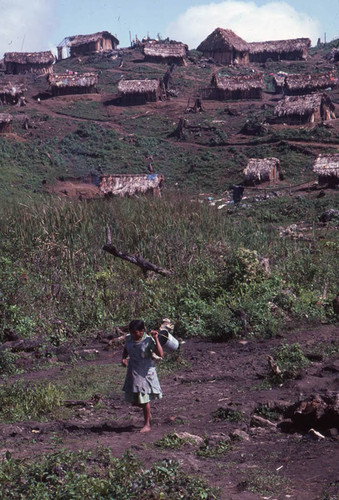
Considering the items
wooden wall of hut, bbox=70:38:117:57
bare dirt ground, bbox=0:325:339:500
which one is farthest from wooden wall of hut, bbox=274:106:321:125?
wooden wall of hut, bbox=70:38:117:57

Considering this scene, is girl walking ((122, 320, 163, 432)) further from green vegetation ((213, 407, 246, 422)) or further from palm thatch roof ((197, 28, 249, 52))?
palm thatch roof ((197, 28, 249, 52))

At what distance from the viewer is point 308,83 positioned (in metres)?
37.7

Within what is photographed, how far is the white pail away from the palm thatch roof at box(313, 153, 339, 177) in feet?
54.9

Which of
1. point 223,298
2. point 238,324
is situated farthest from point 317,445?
point 223,298

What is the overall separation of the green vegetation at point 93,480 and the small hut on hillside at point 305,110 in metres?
28.0

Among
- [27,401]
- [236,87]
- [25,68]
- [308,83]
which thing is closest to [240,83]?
[236,87]

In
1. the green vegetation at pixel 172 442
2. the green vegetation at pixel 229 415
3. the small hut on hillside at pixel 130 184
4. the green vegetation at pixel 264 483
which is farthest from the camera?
the small hut on hillside at pixel 130 184

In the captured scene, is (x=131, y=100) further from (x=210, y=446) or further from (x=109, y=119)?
(x=210, y=446)

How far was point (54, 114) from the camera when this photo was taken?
35.2m

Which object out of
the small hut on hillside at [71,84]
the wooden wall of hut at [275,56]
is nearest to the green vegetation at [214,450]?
the small hut on hillside at [71,84]

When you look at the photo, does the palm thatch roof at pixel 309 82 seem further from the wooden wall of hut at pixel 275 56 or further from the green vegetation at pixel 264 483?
the green vegetation at pixel 264 483

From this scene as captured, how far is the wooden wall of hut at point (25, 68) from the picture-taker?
163ft

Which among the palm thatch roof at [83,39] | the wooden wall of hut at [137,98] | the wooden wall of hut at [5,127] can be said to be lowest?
the wooden wall of hut at [5,127]

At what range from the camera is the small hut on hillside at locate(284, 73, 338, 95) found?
3744 centimetres
